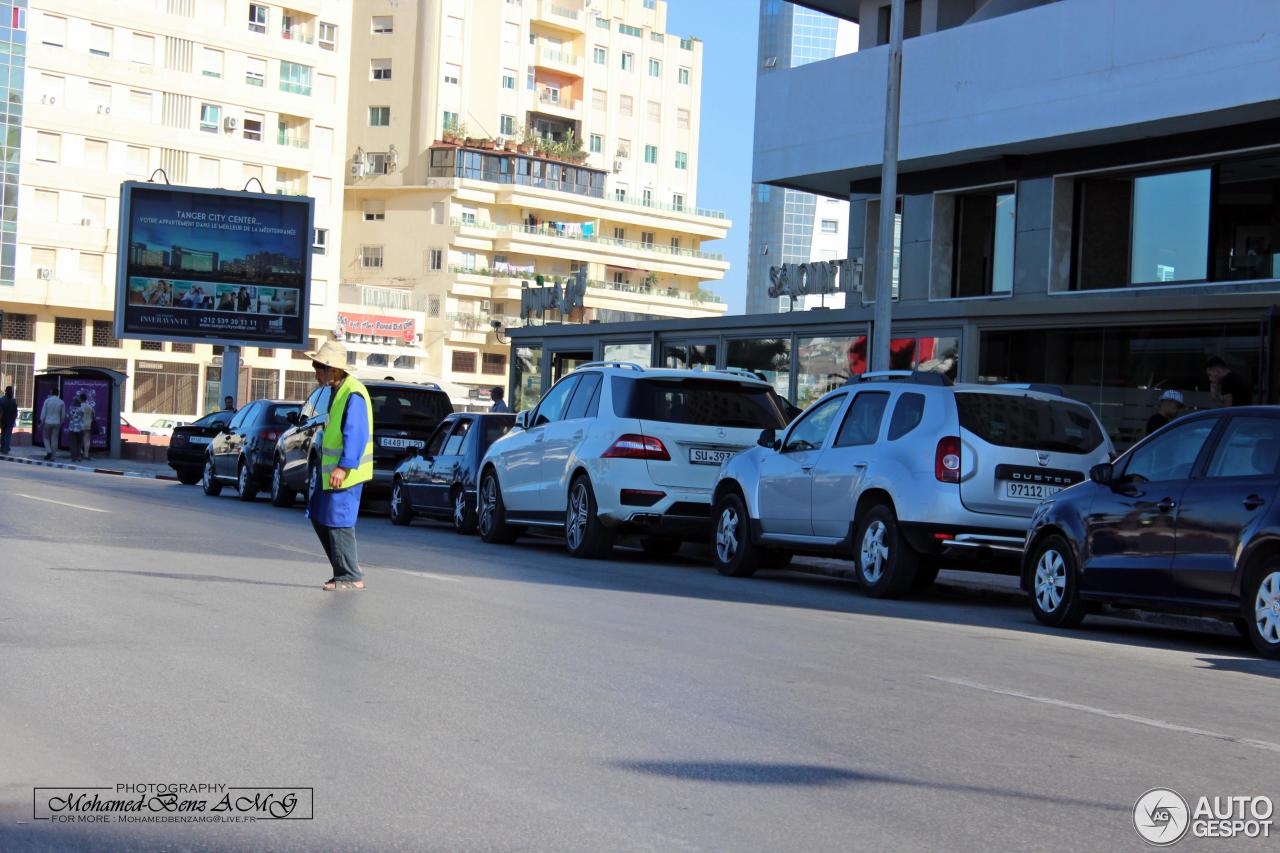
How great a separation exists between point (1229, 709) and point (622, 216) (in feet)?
323

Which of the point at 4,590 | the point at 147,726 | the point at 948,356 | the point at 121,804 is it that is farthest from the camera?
the point at 948,356

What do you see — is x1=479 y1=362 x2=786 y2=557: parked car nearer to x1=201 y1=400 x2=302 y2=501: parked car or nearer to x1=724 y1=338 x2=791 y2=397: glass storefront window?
x1=724 y1=338 x2=791 y2=397: glass storefront window

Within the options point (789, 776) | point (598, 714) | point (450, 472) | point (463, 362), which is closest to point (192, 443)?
point (450, 472)

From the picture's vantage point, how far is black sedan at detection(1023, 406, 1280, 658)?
1062 cm

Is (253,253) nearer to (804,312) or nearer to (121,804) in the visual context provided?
(804,312)

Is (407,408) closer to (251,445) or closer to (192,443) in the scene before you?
(251,445)

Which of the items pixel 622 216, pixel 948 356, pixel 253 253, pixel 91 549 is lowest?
pixel 91 549

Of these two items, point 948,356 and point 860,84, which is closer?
point 948,356

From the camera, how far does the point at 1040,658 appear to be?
1011 cm

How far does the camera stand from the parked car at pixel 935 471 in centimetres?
1350

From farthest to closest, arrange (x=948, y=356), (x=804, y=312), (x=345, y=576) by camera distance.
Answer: (x=804, y=312) → (x=948, y=356) → (x=345, y=576)

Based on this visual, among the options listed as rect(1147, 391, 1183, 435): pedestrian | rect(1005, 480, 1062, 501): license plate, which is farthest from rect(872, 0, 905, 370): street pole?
rect(1005, 480, 1062, 501): license plate

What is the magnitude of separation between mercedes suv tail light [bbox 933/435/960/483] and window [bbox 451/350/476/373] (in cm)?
8391

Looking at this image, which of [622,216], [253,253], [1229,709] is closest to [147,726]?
[1229,709]
